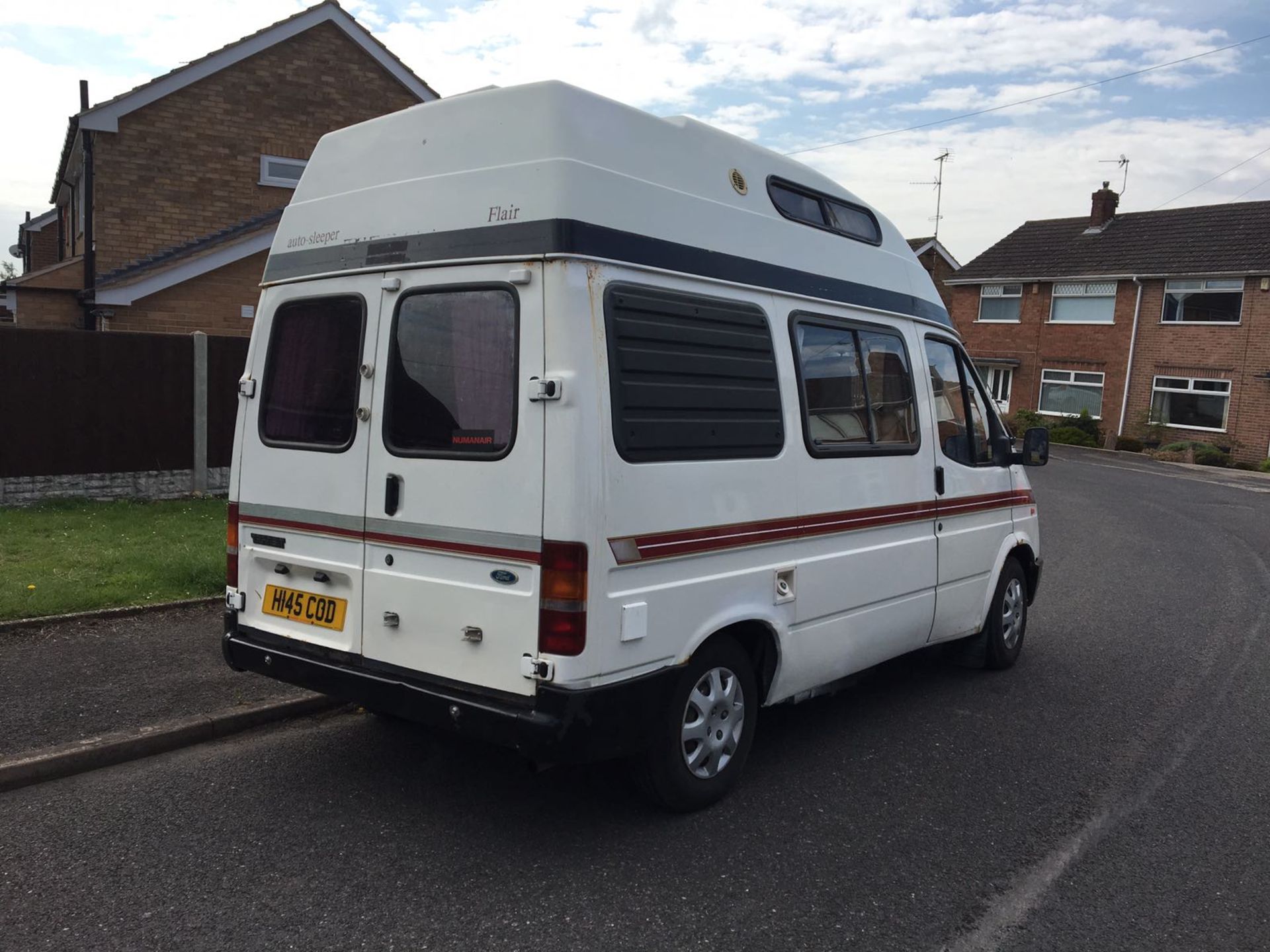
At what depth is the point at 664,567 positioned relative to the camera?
3.83 meters

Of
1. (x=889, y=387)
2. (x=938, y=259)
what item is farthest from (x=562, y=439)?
(x=938, y=259)

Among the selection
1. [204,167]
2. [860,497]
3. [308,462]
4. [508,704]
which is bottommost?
[508,704]

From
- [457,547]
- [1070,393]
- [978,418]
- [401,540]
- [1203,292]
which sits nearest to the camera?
[457,547]

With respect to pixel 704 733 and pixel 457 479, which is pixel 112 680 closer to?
pixel 457 479

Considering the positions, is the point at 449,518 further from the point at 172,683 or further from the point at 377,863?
the point at 172,683

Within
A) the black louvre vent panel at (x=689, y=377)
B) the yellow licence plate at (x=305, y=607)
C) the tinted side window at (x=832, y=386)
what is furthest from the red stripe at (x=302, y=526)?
the tinted side window at (x=832, y=386)

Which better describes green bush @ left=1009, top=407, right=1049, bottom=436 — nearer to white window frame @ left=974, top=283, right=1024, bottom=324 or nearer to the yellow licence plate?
white window frame @ left=974, top=283, right=1024, bottom=324

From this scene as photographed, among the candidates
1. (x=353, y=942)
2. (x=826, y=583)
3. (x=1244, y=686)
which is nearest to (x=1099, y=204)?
(x=1244, y=686)

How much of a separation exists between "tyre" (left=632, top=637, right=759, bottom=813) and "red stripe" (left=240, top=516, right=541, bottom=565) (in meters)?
0.87

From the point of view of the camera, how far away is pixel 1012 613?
6.56m

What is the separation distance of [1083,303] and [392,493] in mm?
32490

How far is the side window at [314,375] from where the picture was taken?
4.16 metres

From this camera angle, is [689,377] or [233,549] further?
[233,549]

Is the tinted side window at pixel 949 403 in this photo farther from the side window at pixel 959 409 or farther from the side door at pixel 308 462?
the side door at pixel 308 462
